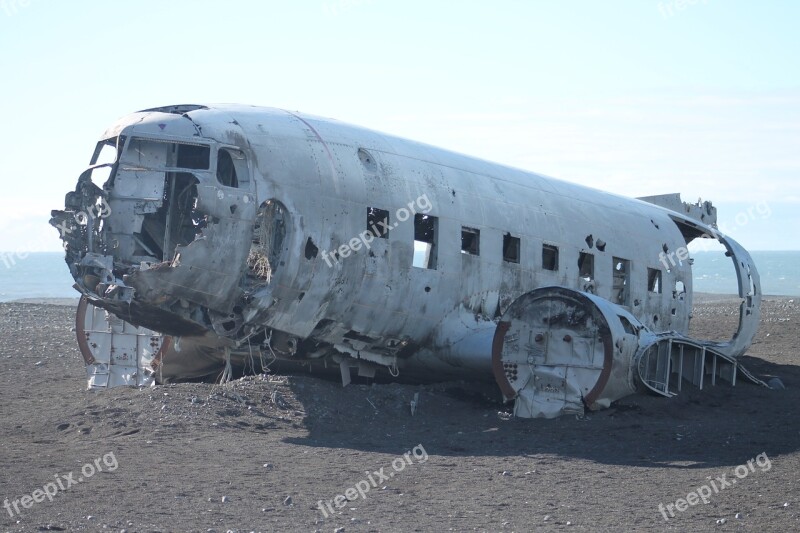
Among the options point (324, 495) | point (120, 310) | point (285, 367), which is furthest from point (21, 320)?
point (324, 495)

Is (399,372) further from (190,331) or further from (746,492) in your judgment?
(746,492)

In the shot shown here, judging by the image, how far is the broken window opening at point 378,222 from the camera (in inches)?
641

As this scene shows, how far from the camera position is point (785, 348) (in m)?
30.1

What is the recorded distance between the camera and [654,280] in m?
23.4

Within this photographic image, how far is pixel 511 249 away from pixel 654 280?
Answer: 5522 mm

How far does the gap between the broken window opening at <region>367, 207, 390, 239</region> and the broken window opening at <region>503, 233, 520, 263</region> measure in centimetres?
315

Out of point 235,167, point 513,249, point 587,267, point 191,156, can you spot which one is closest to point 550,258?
point 587,267

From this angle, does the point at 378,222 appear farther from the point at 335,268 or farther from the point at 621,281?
the point at 621,281

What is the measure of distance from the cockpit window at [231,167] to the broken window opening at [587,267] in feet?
27.5

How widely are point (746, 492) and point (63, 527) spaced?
6.52 m

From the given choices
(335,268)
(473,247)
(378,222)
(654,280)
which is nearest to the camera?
(335,268)

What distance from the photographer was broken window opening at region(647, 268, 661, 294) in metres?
23.1

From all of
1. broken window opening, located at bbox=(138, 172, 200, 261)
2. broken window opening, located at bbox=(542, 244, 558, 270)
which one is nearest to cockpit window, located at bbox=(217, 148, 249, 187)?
broken window opening, located at bbox=(138, 172, 200, 261)

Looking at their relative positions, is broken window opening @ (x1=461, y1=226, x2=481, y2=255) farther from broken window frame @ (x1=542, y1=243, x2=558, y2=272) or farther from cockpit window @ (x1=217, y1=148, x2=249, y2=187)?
cockpit window @ (x1=217, y1=148, x2=249, y2=187)
